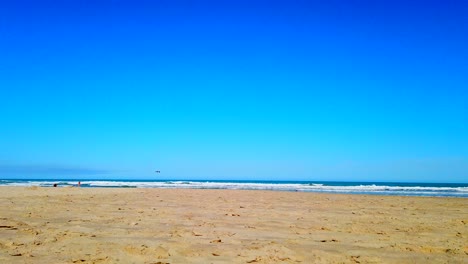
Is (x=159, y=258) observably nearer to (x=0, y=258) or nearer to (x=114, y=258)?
(x=114, y=258)

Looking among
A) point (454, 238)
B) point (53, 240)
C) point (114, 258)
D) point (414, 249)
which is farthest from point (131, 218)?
point (454, 238)

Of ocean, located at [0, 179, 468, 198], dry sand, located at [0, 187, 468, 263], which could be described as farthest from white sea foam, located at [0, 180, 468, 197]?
dry sand, located at [0, 187, 468, 263]

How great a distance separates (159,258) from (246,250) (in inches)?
56.0

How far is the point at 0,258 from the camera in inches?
193

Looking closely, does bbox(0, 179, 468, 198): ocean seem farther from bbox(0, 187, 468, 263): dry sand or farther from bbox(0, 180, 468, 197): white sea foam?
bbox(0, 187, 468, 263): dry sand

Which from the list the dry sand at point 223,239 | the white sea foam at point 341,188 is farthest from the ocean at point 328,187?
the dry sand at point 223,239

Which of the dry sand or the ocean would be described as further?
the ocean

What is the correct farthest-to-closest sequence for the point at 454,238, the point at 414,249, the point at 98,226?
the point at 98,226 < the point at 454,238 < the point at 414,249

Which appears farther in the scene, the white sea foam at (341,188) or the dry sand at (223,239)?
the white sea foam at (341,188)

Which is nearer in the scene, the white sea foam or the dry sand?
the dry sand

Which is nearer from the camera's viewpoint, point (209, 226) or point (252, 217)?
point (209, 226)


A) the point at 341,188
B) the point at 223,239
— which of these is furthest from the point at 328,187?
the point at 223,239

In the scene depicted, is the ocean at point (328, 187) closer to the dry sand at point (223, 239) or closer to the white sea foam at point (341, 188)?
the white sea foam at point (341, 188)

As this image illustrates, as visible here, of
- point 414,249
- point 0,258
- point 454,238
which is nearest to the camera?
point 0,258
